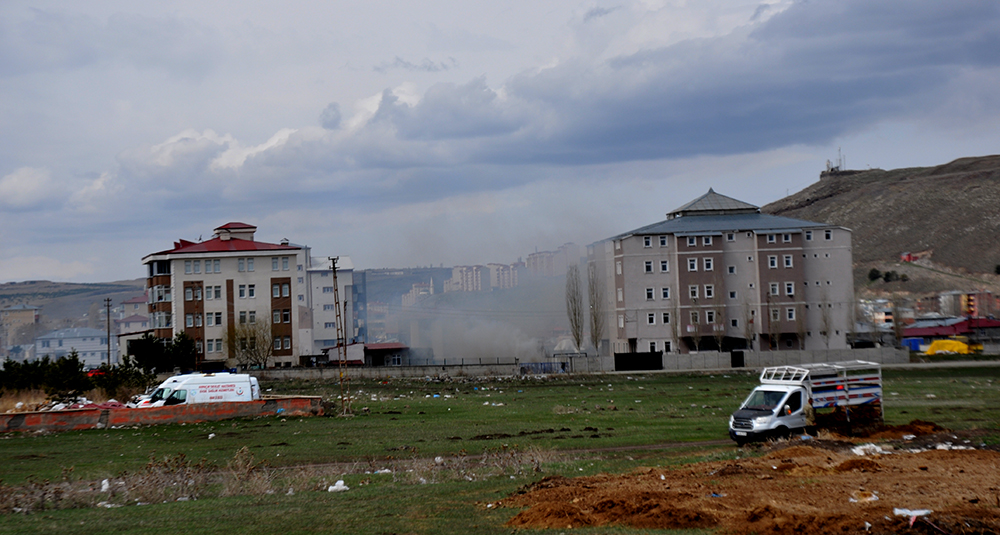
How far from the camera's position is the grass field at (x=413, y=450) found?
562 inches

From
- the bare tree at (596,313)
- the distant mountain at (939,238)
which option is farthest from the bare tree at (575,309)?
the distant mountain at (939,238)

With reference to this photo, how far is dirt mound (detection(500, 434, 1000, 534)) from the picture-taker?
37.6 ft

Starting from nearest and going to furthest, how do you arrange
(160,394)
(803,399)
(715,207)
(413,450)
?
(413,450)
(803,399)
(160,394)
(715,207)

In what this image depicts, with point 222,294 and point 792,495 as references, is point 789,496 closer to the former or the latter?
point 792,495

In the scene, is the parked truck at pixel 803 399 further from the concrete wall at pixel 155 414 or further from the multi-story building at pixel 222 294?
the multi-story building at pixel 222 294

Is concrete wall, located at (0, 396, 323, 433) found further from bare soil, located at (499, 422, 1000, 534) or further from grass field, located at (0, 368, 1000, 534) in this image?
bare soil, located at (499, 422, 1000, 534)

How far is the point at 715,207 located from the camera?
9756cm

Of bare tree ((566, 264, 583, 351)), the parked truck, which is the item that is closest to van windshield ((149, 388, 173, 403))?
the parked truck

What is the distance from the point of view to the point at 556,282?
105812 millimetres

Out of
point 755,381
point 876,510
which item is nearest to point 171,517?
point 876,510

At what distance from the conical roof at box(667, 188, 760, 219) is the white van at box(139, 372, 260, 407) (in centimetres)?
6960

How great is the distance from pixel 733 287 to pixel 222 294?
6025 cm

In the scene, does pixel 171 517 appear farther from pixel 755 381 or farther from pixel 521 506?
pixel 755 381

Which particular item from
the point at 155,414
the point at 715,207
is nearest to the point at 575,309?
the point at 715,207
